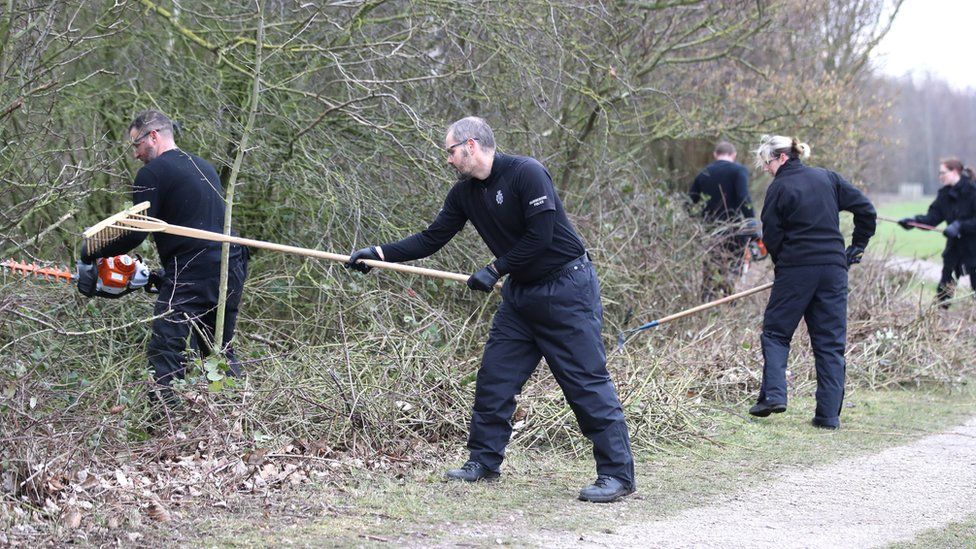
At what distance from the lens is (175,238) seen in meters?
6.48

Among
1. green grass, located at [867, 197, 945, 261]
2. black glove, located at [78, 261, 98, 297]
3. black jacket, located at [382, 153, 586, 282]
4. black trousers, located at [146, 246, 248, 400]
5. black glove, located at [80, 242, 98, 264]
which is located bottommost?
green grass, located at [867, 197, 945, 261]

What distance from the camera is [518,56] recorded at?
897cm

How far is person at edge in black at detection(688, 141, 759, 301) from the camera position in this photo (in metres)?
10.6

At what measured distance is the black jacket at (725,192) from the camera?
11.3m

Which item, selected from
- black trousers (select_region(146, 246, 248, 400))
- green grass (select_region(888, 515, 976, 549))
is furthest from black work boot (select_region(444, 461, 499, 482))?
green grass (select_region(888, 515, 976, 549))

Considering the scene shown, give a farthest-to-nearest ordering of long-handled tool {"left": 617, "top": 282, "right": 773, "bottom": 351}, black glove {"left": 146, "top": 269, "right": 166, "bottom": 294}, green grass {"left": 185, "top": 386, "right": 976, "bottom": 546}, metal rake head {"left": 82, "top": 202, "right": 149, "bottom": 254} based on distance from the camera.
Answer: long-handled tool {"left": 617, "top": 282, "right": 773, "bottom": 351}, black glove {"left": 146, "top": 269, "right": 166, "bottom": 294}, metal rake head {"left": 82, "top": 202, "right": 149, "bottom": 254}, green grass {"left": 185, "top": 386, "right": 976, "bottom": 546}

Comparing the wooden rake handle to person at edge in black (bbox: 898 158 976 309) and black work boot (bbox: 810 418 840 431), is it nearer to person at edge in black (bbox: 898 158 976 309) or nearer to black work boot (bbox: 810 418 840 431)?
black work boot (bbox: 810 418 840 431)

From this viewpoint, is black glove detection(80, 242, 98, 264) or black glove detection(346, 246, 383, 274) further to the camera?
black glove detection(80, 242, 98, 264)

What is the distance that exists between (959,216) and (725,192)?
3.23 m

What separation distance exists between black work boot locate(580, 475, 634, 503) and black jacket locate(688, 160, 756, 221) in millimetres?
6013

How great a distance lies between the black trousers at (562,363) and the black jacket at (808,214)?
2.44m

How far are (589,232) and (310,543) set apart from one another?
218 inches

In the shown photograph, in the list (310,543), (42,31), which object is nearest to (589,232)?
(42,31)

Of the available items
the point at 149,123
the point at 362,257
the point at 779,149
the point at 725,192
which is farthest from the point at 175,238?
the point at 725,192
